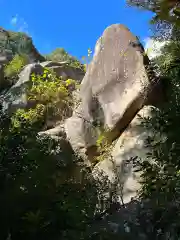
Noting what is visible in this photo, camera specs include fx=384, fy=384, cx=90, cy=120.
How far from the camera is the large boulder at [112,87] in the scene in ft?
27.7

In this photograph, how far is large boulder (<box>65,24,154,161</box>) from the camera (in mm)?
8445

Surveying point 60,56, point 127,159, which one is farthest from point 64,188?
point 60,56

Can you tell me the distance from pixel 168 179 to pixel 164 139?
0.57m

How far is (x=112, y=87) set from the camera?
9016 millimetres

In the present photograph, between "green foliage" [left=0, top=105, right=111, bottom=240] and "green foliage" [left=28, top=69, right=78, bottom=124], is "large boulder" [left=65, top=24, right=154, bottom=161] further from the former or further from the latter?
"green foliage" [left=0, top=105, right=111, bottom=240]

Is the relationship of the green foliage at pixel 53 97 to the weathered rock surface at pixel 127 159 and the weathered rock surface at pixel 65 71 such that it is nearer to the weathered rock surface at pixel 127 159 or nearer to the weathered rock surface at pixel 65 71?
the weathered rock surface at pixel 65 71

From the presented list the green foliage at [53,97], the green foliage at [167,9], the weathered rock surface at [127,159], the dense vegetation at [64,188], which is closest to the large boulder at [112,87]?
the weathered rock surface at [127,159]

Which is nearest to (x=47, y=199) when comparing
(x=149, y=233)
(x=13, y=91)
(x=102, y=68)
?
(x=149, y=233)

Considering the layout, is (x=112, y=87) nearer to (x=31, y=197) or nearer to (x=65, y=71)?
(x=65, y=71)

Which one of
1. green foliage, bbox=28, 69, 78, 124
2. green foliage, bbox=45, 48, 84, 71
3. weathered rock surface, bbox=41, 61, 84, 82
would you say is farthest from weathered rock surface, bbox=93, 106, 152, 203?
green foliage, bbox=45, 48, 84, 71

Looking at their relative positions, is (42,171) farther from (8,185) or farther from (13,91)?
(13,91)

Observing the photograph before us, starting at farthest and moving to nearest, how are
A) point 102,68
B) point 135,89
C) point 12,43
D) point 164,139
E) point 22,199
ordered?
1. point 12,43
2. point 102,68
3. point 135,89
4. point 164,139
5. point 22,199

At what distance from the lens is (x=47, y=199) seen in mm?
4340

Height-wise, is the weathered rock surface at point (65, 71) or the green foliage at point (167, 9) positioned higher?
the weathered rock surface at point (65, 71)
